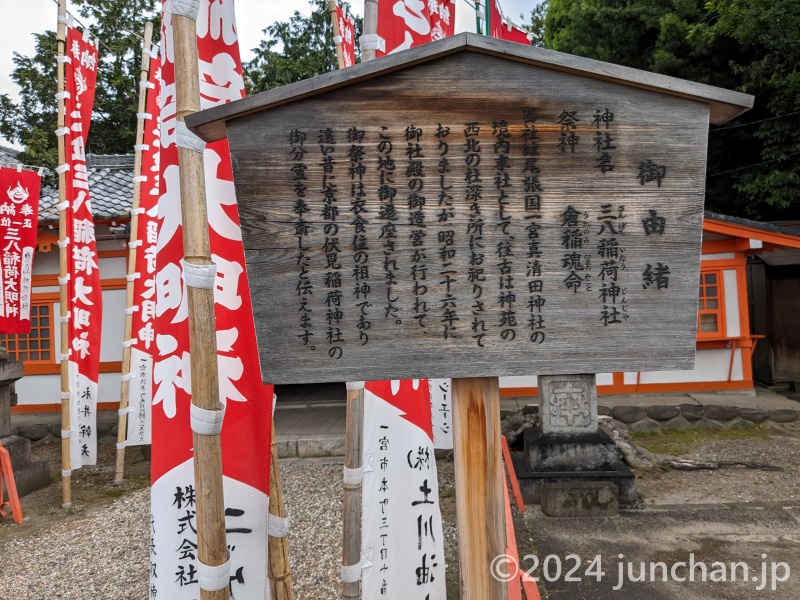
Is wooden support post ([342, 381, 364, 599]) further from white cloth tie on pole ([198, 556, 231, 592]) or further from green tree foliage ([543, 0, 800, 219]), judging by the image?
green tree foliage ([543, 0, 800, 219])

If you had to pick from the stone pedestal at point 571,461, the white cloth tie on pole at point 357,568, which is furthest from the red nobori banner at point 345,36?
the stone pedestal at point 571,461

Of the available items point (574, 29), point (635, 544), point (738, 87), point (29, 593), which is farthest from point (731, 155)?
point (29, 593)

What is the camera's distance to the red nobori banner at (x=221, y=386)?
8.82 ft

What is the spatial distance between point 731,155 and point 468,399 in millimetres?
14586

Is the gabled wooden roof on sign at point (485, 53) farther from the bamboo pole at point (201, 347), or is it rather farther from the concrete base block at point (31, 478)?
the concrete base block at point (31, 478)

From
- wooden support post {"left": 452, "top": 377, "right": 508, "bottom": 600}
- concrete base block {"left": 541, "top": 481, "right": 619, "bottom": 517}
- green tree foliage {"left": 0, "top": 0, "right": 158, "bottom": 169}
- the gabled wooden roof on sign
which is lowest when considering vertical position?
concrete base block {"left": 541, "top": 481, "right": 619, "bottom": 517}

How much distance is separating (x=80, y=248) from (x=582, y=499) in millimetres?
7348

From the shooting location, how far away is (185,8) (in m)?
2.33

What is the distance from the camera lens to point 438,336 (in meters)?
2.13

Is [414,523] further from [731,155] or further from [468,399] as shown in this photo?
[731,155]

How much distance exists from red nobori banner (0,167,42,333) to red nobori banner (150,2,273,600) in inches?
218

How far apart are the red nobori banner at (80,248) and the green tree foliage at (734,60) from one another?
481 inches

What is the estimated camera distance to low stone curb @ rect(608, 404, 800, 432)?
9.59m

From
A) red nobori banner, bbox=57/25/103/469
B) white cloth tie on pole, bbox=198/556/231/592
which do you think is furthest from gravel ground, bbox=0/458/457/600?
white cloth tie on pole, bbox=198/556/231/592
